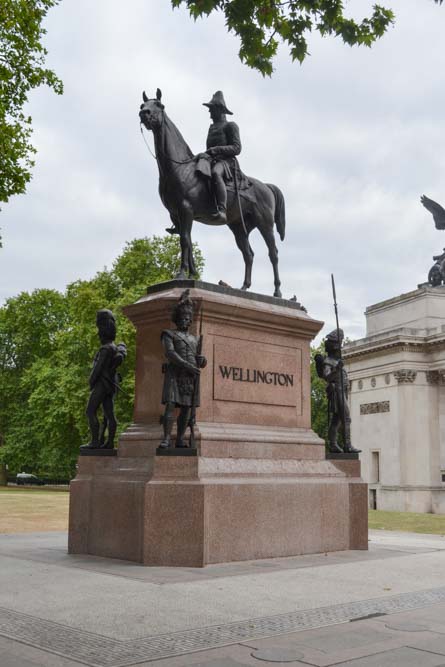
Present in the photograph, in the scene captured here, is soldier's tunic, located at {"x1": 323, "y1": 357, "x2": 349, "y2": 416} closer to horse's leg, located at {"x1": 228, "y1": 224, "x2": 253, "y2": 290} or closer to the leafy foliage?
horse's leg, located at {"x1": 228, "y1": 224, "x2": 253, "y2": 290}

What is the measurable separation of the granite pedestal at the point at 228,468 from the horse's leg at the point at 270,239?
1.10 meters

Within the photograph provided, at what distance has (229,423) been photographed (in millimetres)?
12852

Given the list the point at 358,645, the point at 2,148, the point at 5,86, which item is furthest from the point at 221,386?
the point at 5,86

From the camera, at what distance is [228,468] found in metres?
12.1

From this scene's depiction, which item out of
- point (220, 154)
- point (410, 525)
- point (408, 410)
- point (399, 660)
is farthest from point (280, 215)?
point (408, 410)

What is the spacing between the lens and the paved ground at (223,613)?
6.27m

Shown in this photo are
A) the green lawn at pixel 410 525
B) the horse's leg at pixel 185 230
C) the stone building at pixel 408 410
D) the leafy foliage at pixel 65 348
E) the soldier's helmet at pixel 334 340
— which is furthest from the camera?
the stone building at pixel 408 410

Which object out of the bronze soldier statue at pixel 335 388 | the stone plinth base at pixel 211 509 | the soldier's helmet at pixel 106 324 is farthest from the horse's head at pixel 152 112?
the stone plinth base at pixel 211 509

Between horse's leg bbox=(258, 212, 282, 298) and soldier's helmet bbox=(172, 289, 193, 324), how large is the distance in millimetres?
3555

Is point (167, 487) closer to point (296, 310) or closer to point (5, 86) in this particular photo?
point (296, 310)

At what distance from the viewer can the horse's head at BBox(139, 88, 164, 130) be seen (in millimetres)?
13414

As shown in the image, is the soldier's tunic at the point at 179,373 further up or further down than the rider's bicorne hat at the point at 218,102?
further down

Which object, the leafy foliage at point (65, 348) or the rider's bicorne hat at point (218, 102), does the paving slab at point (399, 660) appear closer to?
the rider's bicorne hat at point (218, 102)

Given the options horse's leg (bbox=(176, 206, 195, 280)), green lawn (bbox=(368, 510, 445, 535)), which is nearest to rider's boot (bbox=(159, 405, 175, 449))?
horse's leg (bbox=(176, 206, 195, 280))
